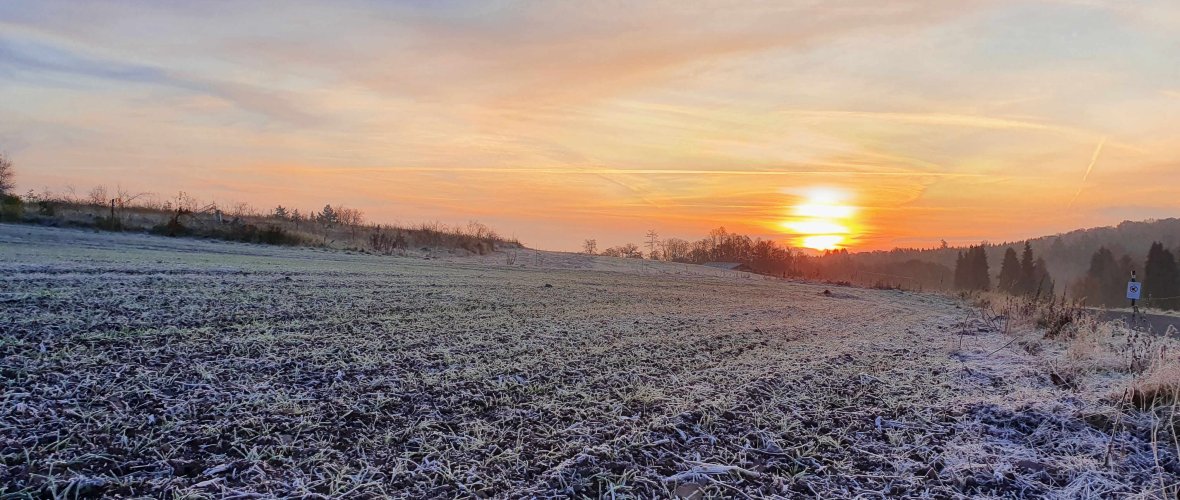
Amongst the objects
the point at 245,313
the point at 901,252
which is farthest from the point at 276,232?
the point at 901,252

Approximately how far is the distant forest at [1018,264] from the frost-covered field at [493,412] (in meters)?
21.9

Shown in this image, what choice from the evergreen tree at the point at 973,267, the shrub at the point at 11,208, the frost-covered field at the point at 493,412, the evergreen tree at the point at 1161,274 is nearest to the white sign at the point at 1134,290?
the frost-covered field at the point at 493,412

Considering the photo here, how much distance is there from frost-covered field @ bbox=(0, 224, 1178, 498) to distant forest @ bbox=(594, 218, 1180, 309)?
72.0 ft

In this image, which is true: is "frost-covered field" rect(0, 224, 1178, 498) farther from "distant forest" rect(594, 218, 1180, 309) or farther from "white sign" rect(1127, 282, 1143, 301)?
"distant forest" rect(594, 218, 1180, 309)

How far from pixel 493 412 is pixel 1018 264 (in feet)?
332

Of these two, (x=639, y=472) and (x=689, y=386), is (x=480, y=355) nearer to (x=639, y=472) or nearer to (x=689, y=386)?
(x=689, y=386)

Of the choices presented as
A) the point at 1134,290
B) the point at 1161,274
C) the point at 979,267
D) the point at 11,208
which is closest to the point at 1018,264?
the point at 979,267

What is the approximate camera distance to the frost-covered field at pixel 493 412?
2.74m

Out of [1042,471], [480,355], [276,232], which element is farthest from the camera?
[276,232]

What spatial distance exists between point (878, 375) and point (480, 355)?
13.0 ft

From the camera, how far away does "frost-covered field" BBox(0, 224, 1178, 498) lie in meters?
2.74

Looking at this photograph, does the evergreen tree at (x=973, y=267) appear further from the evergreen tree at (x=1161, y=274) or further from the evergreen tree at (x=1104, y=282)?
the evergreen tree at (x=1161, y=274)

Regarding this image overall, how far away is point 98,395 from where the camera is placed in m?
3.32

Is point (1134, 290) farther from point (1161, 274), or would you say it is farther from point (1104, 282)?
point (1104, 282)
